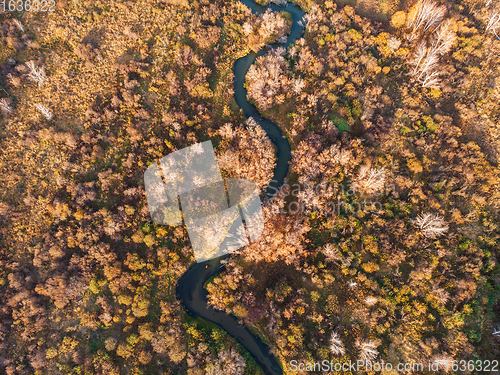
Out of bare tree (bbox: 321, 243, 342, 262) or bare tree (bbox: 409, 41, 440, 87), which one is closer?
bare tree (bbox: 321, 243, 342, 262)

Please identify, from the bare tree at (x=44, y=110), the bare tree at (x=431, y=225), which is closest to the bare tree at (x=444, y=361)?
the bare tree at (x=431, y=225)

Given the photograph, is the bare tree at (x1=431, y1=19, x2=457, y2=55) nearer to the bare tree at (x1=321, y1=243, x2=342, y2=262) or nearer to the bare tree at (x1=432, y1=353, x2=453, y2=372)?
the bare tree at (x1=321, y1=243, x2=342, y2=262)

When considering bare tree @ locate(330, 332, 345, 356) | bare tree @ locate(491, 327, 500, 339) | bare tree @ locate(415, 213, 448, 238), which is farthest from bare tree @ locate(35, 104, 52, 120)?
bare tree @ locate(491, 327, 500, 339)

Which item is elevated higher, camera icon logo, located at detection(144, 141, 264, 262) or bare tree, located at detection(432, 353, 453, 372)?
camera icon logo, located at detection(144, 141, 264, 262)

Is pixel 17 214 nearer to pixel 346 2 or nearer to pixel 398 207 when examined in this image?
pixel 398 207

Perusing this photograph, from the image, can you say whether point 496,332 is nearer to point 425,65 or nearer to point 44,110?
point 425,65

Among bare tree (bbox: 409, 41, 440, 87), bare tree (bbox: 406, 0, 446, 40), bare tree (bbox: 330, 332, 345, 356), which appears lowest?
bare tree (bbox: 330, 332, 345, 356)
